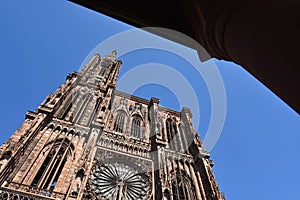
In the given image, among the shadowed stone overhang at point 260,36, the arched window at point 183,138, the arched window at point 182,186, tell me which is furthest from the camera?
the arched window at point 183,138

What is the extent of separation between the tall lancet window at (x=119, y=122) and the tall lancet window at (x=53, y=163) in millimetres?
Result: 6816

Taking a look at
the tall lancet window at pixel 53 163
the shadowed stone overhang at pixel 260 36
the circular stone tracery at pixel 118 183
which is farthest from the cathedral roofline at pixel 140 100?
the shadowed stone overhang at pixel 260 36

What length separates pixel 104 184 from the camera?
15.4 m

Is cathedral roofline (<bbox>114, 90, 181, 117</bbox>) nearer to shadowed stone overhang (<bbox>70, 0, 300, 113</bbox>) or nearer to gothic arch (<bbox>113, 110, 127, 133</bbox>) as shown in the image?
gothic arch (<bbox>113, 110, 127, 133</bbox>)

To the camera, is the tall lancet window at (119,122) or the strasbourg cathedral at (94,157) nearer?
the strasbourg cathedral at (94,157)

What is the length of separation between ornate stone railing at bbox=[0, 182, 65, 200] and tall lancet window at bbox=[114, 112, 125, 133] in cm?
1064

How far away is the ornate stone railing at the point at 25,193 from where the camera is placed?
415 inches

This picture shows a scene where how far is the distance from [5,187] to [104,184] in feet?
21.3

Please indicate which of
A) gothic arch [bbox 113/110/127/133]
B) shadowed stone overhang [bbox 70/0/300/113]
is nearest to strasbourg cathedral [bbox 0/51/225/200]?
gothic arch [bbox 113/110/127/133]

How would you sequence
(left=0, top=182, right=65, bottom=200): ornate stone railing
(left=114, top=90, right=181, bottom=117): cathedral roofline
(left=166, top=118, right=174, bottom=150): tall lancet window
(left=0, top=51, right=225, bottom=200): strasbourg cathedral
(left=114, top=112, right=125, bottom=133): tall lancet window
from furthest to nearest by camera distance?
(left=114, top=90, right=181, bottom=117): cathedral roofline, (left=114, top=112, right=125, bottom=133): tall lancet window, (left=166, top=118, right=174, bottom=150): tall lancet window, (left=0, top=51, right=225, bottom=200): strasbourg cathedral, (left=0, top=182, right=65, bottom=200): ornate stone railing

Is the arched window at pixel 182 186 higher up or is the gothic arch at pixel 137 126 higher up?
the gothic arch at pixel 137 126

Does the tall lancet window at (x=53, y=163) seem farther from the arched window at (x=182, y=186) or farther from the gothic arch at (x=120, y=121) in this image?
the arched window at (x=182, y=186)

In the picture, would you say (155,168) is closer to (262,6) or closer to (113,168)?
(113,168)

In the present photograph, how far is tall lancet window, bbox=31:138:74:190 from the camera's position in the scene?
42.7 feet
